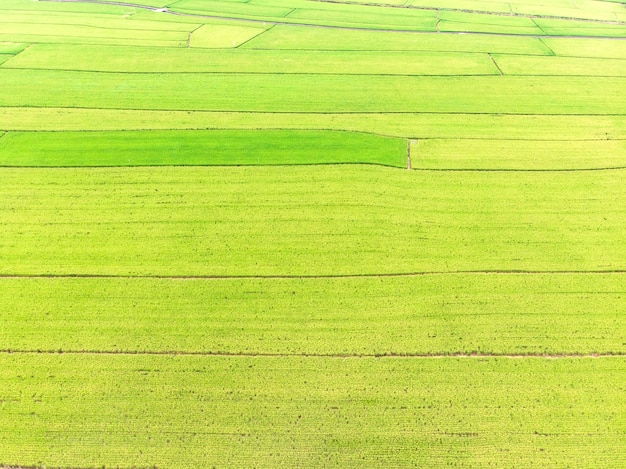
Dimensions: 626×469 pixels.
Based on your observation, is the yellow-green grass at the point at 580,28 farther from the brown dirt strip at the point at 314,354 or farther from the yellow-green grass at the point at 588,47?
the brown dirt strip at the point at 314,354

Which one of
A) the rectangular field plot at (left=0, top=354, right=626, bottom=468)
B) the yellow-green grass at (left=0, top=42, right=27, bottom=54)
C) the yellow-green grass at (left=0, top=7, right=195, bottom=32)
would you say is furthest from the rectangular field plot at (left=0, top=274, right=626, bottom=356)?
the yellow-green grass at (left=0, top=7, right=195, bottom=32)

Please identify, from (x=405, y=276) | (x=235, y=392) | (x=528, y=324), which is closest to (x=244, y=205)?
(x=405, y=276)

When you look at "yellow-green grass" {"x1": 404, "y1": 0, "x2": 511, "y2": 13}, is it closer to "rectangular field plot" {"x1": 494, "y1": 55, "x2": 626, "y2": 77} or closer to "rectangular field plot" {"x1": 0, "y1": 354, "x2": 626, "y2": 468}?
"rectangular field plot" {"x1": 494, "y1": 55, "x2": 626, "y2": 77}

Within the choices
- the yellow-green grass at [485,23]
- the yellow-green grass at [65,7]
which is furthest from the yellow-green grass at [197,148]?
the yellow-green grass at [65,7]

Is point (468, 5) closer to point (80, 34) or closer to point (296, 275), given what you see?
point (80, 34)

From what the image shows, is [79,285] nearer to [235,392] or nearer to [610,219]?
[235,392]
